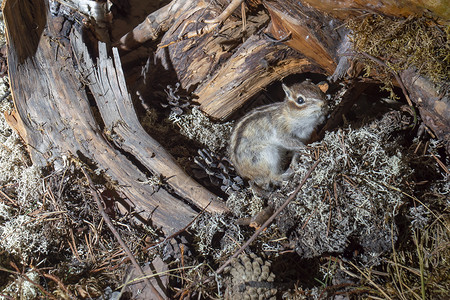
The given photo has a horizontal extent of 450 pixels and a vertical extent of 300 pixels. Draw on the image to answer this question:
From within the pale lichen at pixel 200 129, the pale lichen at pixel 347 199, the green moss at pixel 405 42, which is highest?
the green moss at pixel 405 42

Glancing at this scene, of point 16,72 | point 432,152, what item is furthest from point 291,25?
point 16,72

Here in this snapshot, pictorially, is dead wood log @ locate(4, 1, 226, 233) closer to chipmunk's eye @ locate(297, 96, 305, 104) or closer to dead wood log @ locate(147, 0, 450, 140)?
dead wood log @ locate(147, 0, 450, 140)

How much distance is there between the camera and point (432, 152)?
352cm

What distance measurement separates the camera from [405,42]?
312 cm

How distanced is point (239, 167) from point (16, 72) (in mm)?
2556

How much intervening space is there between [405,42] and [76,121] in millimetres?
3258

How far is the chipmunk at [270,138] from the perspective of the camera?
385cm

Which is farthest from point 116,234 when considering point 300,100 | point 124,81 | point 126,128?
point 300,100

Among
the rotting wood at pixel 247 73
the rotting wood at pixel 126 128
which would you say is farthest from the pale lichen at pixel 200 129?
the rotting wood at pixel 126 128

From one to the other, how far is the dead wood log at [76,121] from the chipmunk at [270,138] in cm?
67

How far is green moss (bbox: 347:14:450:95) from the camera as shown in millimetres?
2979

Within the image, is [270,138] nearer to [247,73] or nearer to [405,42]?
[247,73]

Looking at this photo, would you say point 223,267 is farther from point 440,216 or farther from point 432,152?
point 432,152

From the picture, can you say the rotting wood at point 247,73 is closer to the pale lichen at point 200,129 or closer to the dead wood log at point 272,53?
the dead wood log at point 272,53
